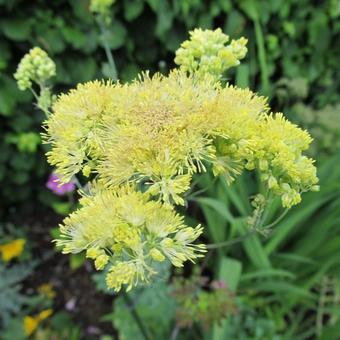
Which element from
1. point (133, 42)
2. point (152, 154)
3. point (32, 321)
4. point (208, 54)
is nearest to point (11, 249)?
point (32, 321)

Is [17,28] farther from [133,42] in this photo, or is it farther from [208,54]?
[208,54]

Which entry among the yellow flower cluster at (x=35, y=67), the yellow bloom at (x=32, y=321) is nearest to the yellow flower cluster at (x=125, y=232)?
the yellow flower cluster at (x=35, y=67)

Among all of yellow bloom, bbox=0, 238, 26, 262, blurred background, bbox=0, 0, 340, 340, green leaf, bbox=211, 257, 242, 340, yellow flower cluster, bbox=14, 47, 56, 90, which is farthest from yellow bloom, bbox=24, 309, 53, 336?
yellow flower cluster, bbox=14, 47, 56, 90

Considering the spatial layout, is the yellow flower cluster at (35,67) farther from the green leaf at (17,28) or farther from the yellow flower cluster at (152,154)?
the green leaf at (17,28)

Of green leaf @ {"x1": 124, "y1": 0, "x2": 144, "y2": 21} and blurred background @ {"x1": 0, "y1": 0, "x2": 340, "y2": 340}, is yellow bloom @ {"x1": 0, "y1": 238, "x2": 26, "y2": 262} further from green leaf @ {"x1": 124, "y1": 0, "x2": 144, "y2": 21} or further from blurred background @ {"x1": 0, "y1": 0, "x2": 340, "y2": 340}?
green leaf @ {"x1": 124, "y1": 0, "x2": 144, "y2": 21}

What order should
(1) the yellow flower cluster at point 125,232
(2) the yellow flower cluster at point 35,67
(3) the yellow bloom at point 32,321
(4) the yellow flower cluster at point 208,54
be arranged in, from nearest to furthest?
(1) the yellow flower cluster at point 125,232 → (4) the yellow flower cluster at point 208,54 → (2) the yellow flower cluster at point 35,67 → (3) the yellow bloom at point 32,321

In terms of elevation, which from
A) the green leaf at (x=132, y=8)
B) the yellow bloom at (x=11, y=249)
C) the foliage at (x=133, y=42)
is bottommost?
the yellow bloom at (x=11, y=249)

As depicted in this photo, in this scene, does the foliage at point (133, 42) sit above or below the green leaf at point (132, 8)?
below
